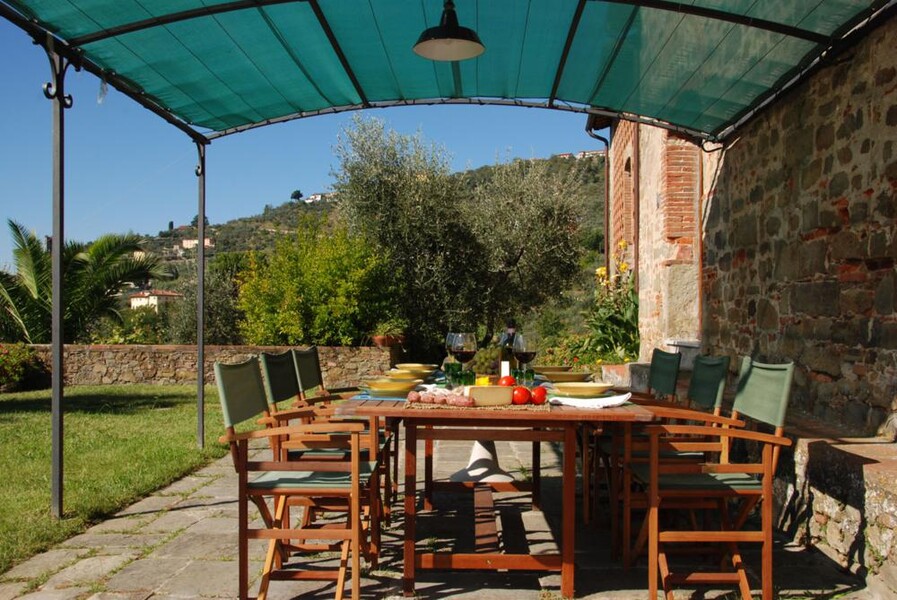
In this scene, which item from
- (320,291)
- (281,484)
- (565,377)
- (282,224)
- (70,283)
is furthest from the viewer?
(282,224)

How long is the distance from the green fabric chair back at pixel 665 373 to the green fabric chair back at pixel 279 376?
2031 millimetres

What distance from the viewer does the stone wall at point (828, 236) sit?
11.9 ft

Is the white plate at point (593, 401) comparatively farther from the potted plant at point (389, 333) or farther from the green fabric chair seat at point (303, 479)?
the potted plant at point (389, 333)

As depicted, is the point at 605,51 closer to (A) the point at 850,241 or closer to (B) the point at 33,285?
(A) the point at 850,241

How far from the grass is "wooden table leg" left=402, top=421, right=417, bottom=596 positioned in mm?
1670

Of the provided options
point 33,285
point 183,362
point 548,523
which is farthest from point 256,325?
point 548,523

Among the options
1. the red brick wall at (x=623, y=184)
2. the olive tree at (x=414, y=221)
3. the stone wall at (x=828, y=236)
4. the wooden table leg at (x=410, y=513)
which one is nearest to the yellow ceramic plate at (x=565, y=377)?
the wooden table leg at (x=410, y=513)

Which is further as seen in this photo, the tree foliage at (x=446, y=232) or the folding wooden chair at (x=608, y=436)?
the tree foliage at (x=446, y=232)

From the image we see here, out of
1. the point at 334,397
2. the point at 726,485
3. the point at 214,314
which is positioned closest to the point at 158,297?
the point at 214,314

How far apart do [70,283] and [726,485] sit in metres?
12.2

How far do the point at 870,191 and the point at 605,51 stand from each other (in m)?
1.72

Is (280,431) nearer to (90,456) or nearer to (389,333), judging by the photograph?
(90,456)

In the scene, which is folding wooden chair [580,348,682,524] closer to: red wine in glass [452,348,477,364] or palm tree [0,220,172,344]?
red wine in glass [452,348,477,364]

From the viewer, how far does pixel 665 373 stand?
4.23 metres
